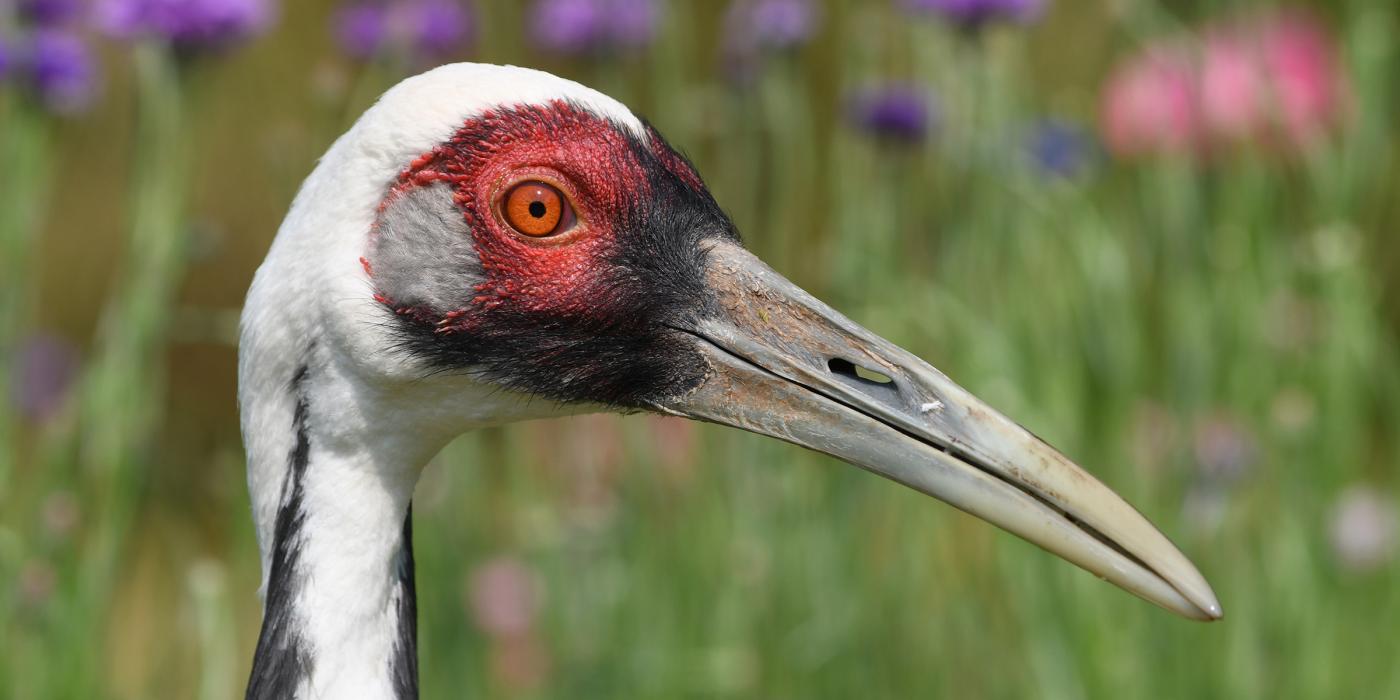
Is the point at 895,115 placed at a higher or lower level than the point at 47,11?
higher

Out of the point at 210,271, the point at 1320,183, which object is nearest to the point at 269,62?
the point at 210,271

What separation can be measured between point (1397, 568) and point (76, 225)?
5.24 metres

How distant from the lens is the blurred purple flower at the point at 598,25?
13.1 ft

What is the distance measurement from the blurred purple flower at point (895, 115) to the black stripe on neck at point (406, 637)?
6.82ft

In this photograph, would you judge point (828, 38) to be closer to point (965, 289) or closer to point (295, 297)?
point (965, 289)

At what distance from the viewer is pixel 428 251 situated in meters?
2.12

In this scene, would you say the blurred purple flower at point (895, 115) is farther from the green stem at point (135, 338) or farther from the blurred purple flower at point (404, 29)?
the green stem at point (135, 338)

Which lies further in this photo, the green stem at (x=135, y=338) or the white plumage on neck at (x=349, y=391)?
the green stem at (x=135, y=338)

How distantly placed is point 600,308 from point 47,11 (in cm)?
193

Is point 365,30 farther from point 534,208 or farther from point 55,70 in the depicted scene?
point 534,208

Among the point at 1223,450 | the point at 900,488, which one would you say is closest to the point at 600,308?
the point at 900,488

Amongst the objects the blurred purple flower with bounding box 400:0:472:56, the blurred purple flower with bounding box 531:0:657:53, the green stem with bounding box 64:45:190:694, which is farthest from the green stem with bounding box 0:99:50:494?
the blurred purple flower with bounding box 531:0:657:53

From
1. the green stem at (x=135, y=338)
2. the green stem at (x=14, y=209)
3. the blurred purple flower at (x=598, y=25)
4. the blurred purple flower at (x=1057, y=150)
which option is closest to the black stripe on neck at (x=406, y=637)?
the green stem at (x=135, y=338)

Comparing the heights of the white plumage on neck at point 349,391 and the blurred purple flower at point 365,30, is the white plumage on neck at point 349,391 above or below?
below
